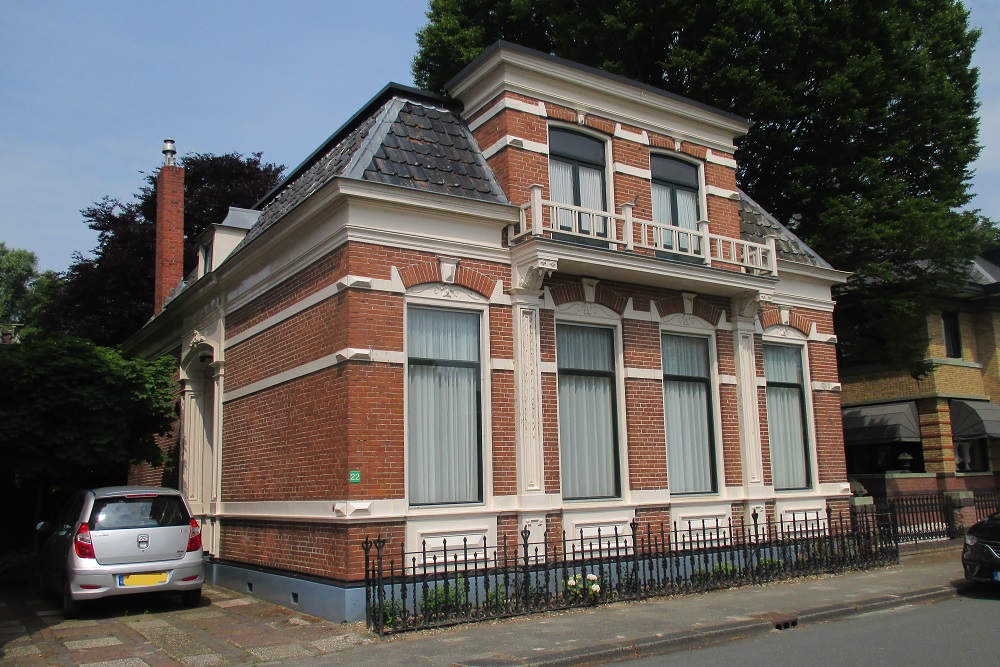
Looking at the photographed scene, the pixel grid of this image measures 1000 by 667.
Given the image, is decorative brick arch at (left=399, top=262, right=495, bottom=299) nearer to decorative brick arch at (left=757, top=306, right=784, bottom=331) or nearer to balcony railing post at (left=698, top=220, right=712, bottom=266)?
balcony railing post at (left=698, top=220, right=712, bottom=266)

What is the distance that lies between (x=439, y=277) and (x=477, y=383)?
5.30 ft

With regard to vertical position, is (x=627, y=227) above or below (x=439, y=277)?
above

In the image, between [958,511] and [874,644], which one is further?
[958,511]

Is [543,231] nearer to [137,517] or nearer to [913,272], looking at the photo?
[137,517]

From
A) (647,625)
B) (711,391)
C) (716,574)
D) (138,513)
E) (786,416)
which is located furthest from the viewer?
(786,416)

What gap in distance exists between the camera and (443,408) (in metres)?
11.7

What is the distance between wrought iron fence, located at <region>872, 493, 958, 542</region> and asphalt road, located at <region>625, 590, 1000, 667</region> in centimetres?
633

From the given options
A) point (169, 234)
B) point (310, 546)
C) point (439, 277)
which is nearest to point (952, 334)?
point (439, 277)

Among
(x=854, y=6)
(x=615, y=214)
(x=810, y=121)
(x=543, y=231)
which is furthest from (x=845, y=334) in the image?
(x=543, y=231)

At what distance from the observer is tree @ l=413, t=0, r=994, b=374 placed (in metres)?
19.6

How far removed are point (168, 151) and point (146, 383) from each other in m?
8.86

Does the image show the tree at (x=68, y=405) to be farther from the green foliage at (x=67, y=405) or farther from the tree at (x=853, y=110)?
the tree at (x=853, y=110)

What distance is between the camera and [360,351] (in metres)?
10.9

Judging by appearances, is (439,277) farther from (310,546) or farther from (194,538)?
(194,538)
